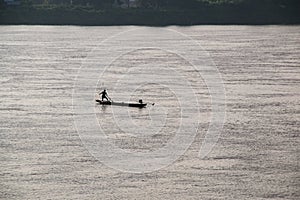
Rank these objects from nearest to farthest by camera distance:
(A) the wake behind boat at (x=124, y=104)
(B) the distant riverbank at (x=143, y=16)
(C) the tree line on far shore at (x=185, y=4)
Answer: (A) the wake behind boat at (x=124, y=104)
(B) the distant riverbank at (x=143, y=16)
(C) the tree line on far shore at (x=185, y=4)

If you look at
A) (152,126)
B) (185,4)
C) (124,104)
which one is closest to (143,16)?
(185,4)

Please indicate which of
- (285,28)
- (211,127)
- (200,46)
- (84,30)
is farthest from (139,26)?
(211,127)

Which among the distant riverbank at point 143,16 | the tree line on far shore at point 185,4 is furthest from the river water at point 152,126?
the tree line on far shore at point 185,4

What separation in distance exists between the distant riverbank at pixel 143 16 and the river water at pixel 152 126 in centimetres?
1911

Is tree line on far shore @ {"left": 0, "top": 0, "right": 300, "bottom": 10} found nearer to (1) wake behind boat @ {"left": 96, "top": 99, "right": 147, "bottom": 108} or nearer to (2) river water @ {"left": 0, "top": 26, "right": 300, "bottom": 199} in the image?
(2) river water @ {"left": 0, "top": 26, "right": 300, "bottom": 199}

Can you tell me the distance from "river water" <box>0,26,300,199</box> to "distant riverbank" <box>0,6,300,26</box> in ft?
62.7

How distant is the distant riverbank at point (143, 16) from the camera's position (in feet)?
171

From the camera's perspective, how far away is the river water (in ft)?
43.8

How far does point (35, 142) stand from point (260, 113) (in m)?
5.99

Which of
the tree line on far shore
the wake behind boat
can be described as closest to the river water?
the wake behind boat

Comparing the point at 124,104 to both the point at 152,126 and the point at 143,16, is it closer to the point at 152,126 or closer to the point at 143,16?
the point at 152,126

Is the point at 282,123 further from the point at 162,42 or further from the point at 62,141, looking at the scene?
the point at 162,42

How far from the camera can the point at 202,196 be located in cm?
1271

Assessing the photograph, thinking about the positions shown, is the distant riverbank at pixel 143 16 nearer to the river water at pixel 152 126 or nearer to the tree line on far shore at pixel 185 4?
the tree line on far shore at pixel 185 4
